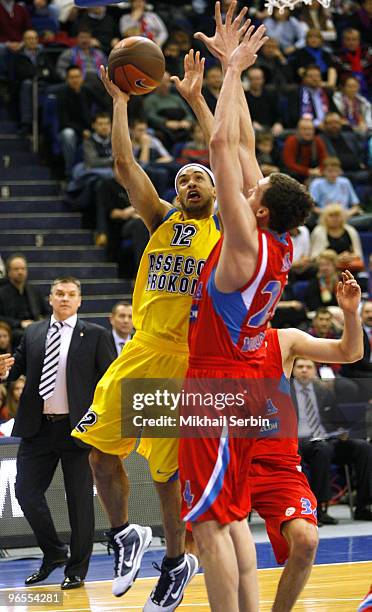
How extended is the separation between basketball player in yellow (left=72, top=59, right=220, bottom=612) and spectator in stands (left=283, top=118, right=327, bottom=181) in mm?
8899

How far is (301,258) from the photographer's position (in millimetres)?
14203

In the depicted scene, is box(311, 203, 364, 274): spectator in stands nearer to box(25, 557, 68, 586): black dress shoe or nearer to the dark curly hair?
box(25, 557, 68, 586): black dress shoe

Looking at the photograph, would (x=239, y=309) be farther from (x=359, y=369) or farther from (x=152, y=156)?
(x=152, y=156)

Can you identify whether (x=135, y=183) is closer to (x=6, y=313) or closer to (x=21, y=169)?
(x=6, y=313)

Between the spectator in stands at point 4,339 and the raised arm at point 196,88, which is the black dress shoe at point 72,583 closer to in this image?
the spectator in stands at point 4,339

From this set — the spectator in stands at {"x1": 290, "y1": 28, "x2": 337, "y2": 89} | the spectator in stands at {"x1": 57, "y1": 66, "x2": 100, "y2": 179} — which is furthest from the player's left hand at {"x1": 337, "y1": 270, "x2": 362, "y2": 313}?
the spectator in stands at {"x1": 290, "y1": 28, "x2": 337, "y2": 89}

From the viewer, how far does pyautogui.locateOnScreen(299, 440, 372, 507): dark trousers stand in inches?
460

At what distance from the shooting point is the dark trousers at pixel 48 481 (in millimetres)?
9656

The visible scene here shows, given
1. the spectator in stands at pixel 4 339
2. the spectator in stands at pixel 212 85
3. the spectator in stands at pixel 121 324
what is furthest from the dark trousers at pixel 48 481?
the spectator in stands at pixel 212 85

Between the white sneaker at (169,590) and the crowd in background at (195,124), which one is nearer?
the white sneaker at (169,590)

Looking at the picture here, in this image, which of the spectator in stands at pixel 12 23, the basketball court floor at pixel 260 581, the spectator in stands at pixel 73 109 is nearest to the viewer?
the basketball court floor at pixel 260 581

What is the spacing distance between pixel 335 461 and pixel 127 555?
5609mm

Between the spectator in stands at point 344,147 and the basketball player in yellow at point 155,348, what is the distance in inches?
377

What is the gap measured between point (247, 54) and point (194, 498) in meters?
2.17
